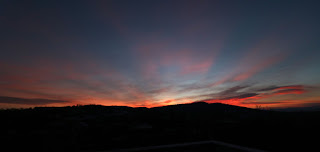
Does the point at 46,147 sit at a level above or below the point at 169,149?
below

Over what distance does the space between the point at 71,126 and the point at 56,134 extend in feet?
3.65

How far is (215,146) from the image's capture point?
4.20 meters

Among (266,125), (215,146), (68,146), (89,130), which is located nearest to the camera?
(215,146)

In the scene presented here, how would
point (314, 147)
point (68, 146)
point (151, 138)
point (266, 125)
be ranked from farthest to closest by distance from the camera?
point (266, 125) < point (151, 138) < point (68, 146) < point (314, 147)

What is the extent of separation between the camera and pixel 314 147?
5.00 m

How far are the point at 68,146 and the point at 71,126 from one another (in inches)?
107

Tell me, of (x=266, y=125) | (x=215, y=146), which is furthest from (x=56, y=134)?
(x=266, y=125)

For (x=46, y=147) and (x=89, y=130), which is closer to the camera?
(x=46, y=147)

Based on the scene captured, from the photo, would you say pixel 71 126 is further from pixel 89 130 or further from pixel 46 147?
pixel 46 147

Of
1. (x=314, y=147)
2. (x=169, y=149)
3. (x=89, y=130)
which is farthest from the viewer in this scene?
(x=89, y=130)

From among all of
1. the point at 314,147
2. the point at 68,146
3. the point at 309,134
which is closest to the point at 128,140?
the point at 68,146

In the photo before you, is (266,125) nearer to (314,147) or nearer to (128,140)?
(314,147)

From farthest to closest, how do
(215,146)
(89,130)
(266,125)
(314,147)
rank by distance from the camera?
1. (266,125)
2. (89,130)
3. (314,147)
4. (215,146)

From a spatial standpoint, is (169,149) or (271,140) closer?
(169,149)
